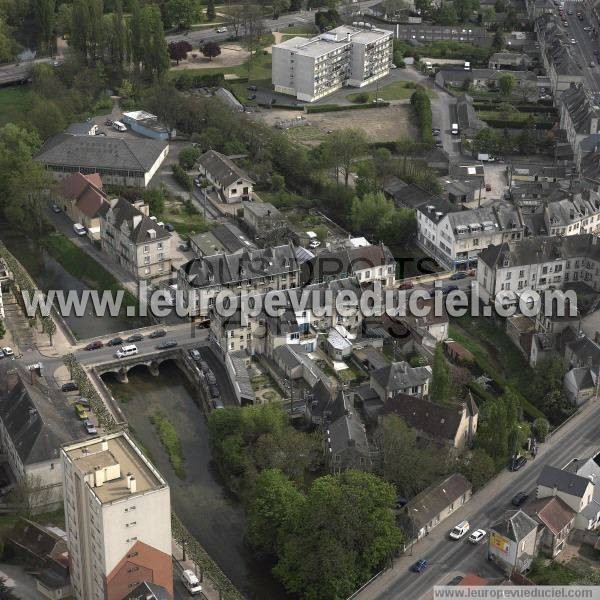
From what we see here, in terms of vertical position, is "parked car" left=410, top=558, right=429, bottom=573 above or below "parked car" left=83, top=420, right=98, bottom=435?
below

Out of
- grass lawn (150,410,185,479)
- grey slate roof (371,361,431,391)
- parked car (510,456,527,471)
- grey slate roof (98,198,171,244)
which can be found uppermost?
grey slate roof (98,198,171,244)

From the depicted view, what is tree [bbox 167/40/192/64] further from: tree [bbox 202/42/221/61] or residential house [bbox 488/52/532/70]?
residential house [bbox 488/52/532/70]

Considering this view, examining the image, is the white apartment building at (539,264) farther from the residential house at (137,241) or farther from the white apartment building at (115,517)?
the white apartment building at (115,517)

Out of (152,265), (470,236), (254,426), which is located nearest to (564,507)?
(254,426)

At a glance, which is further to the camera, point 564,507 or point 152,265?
point 152,265

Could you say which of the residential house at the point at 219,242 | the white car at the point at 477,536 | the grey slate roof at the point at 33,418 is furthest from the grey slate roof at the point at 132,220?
the white car at the point at 477,536

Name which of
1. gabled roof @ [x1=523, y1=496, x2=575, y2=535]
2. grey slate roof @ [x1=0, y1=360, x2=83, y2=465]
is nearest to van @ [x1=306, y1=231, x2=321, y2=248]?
grey slate roof @ [x1=0, y1=360, x2=83, y2=465]

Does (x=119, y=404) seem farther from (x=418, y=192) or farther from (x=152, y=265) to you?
(x=418, y=192)

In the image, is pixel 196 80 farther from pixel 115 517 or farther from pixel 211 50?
pixel 115 517
